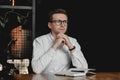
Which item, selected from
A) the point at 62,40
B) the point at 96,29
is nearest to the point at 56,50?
the point at 62,40

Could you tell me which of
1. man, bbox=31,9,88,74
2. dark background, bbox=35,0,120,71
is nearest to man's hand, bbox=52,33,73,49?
man, bbox=31,9,88,74

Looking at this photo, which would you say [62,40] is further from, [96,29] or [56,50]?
[96,29]

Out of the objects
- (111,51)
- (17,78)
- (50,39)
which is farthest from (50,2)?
(17,78)

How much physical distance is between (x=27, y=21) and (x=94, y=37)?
1306mm

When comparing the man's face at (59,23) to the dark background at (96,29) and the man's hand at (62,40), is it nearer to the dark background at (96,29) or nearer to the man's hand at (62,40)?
the man's hand at (62,40)

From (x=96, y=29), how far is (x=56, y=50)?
2120 millimetres

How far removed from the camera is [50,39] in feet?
13.0

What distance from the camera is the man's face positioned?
12.4 feet

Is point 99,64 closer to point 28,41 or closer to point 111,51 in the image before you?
point 111,51

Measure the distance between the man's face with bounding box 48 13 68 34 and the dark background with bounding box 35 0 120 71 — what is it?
1812 millimetres

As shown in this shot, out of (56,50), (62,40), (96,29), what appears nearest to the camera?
(62,40)

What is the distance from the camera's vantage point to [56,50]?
12.7 ft

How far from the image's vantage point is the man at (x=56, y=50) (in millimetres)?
3654

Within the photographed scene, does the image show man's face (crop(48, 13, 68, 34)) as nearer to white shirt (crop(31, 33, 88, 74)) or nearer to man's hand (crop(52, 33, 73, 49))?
man's hand (crop(52, 33, 73, 49))
